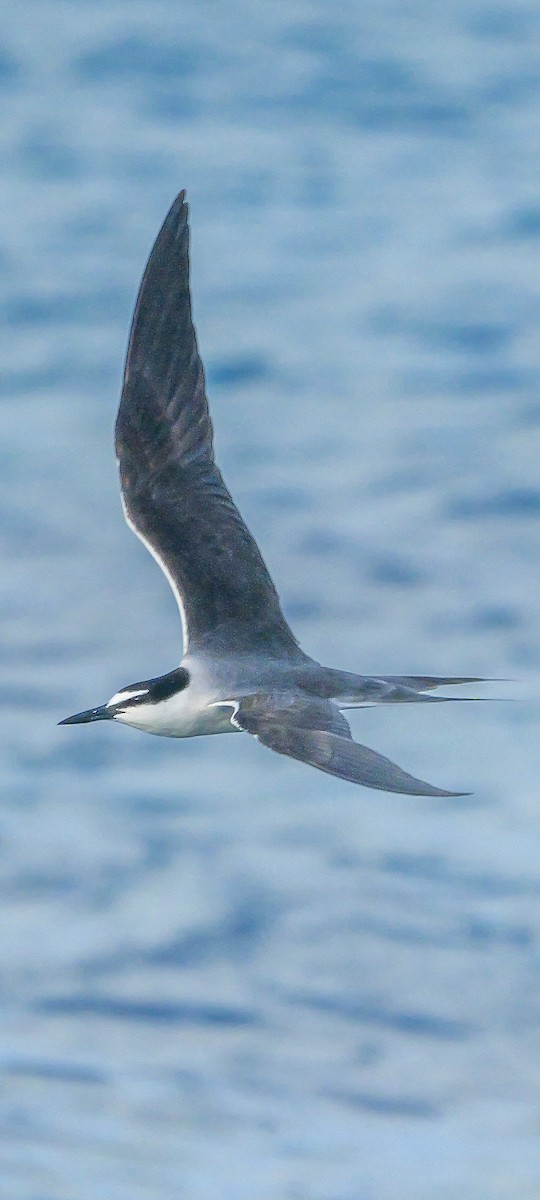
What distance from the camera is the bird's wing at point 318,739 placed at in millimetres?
7364

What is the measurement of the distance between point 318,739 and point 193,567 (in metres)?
1.69

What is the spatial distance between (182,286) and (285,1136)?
4.66 meters

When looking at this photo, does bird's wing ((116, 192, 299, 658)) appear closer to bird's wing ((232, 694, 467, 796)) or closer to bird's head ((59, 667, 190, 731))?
bird's head ((59, 667, 190, 731))

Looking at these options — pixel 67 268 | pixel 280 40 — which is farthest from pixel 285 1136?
pixel 280 40

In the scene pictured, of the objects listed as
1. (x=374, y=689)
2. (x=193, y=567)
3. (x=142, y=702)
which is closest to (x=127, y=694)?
(x=142, y=702)

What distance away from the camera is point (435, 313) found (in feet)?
51.7

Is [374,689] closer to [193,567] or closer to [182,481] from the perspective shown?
[193,567]

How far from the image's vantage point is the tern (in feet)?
28.2

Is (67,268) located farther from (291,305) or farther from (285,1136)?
(285,1136)

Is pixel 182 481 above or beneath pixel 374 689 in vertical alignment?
above

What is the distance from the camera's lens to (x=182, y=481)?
952 cm

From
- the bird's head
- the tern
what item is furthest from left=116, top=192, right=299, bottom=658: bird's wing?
the bird's head

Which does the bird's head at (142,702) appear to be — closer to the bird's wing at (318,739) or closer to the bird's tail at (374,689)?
the bird's wing at (318,739)

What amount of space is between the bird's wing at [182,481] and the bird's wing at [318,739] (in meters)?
0.79
